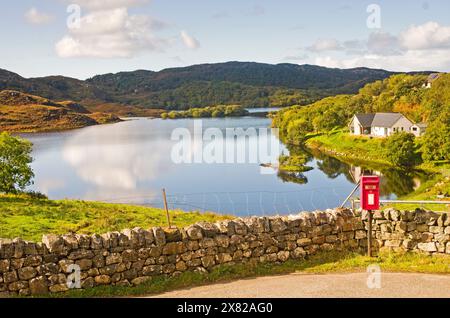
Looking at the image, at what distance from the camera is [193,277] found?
481 inches

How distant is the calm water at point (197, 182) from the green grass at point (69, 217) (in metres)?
12.1

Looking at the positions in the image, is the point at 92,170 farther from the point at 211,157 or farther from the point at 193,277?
the point at 193,277

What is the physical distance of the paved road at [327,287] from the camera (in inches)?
425

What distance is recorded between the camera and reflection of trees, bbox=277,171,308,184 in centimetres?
6651

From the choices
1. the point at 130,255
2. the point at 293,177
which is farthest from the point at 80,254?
the point at 293,177

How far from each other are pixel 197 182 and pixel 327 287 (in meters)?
50.9

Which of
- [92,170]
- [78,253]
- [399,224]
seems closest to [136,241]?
[78,253]

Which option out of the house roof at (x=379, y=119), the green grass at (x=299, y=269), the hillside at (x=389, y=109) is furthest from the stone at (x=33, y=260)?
the house roof at (x=379, y=119)

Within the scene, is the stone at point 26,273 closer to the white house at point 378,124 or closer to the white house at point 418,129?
the white house at point 418,129

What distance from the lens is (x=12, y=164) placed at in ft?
130

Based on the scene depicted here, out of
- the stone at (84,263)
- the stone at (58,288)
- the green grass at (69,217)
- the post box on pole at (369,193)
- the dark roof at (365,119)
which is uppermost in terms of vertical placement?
the dark roof at (365,119)

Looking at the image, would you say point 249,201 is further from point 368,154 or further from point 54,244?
point 368,154

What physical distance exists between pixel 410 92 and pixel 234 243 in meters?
145

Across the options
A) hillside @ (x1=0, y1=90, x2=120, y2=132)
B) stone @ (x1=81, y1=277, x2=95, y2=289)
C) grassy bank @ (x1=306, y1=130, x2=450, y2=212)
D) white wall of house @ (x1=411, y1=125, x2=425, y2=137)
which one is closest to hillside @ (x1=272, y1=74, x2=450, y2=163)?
grassy bank @ (x1=306, y1=130, x2=450, y2=212)
